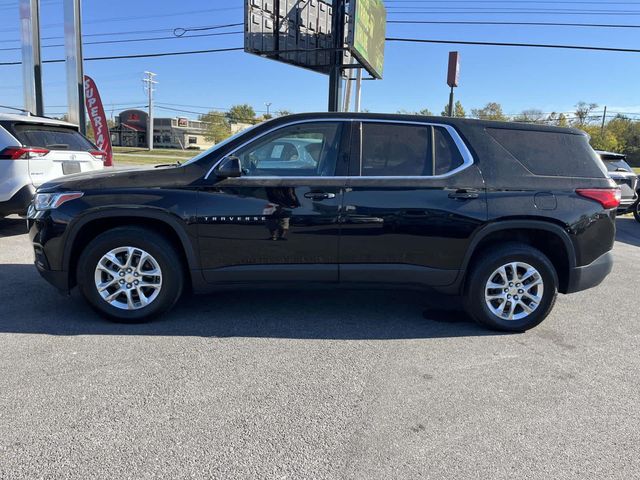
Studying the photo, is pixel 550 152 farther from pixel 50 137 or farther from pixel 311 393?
pixel 50 137

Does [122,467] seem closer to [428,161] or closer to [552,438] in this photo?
[552,438]

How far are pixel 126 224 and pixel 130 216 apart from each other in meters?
0.16

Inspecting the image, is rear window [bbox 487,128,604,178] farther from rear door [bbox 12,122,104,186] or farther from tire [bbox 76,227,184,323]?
rear door [bbox 12,122,104,186]

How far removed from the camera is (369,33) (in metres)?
16.6

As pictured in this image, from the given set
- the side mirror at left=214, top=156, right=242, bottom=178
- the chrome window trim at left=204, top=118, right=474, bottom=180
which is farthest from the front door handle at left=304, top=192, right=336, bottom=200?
the side mirror at left=214, top=156, right=242, bottom=178

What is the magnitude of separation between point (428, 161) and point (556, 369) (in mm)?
1921

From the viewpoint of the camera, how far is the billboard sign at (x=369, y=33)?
14.1 m

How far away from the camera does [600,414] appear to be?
297cm

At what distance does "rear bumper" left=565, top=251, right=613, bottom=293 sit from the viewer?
4227 millimetres

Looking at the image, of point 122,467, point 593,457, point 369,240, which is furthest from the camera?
point 369,240

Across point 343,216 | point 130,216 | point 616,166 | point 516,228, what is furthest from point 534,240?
point 616,166

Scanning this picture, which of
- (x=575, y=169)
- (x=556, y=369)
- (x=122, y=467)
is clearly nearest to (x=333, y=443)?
(x=122, y=467)

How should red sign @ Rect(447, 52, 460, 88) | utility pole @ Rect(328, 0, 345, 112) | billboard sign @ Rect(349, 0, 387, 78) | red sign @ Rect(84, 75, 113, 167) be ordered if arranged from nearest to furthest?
red sign @ Rect(84, 75, 113, 167), billboard sign @ Rect(349, 0, 387, 78), utility pole @ Rect(328, 0, 345, 112), red sign @ Rect(447, 52, 460, 88)

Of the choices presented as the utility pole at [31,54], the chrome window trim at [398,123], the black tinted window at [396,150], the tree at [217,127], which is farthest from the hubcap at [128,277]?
the tree at [217,127]
